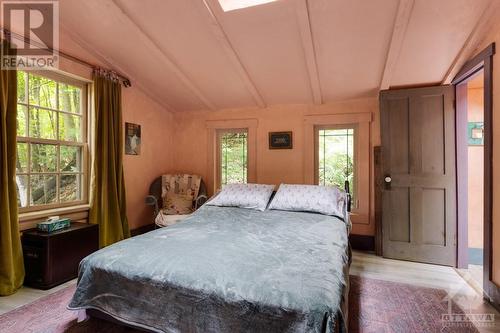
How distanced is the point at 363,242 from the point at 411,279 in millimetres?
918

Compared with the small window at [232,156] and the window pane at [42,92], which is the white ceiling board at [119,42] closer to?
the window pane at [42,92]

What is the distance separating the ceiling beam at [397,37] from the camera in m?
1.94

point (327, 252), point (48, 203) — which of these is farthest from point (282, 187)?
point (48, 203)

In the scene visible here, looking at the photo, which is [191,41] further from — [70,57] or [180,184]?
[180,184]

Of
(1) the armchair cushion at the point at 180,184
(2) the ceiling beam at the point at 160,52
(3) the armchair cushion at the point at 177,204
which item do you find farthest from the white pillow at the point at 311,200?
(2) the ceiling beam at the point at 160,52

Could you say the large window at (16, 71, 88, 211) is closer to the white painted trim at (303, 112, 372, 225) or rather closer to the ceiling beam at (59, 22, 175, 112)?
the ceiling beam at (59, 22, 175, 112)

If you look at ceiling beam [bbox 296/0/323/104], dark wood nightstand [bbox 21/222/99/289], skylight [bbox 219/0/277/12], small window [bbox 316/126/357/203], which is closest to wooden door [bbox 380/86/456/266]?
small window [bbox 316/126/357/203]

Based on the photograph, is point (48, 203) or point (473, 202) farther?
point (473, 202)

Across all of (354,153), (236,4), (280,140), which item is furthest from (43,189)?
(354,153)

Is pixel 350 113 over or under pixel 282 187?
over

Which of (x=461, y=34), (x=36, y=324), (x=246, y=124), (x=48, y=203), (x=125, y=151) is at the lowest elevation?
(x=36, y=324)

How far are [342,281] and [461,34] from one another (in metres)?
2.31

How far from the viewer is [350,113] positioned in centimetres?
344

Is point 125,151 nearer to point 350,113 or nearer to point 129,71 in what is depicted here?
point 129,71
